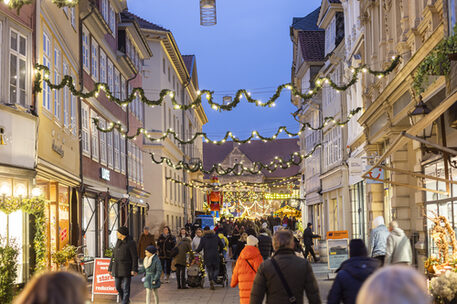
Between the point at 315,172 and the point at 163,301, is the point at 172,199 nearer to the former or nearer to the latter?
the point at 315,172

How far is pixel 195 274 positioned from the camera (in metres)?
21.9

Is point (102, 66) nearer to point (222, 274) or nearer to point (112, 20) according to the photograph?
point (112, 20)

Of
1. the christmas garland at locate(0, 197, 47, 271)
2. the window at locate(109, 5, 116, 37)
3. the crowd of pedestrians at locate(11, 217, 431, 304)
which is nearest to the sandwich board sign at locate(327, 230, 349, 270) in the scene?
the crowd of pedestrians at locate(11, 217, 431, 304)

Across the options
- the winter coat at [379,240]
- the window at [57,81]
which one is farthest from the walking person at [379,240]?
the window at [57,81]

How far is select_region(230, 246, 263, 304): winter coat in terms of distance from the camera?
37.1 ft

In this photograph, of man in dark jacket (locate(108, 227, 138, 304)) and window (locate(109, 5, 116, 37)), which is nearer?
man in dark jacket (locate(108, 227, 138, 304))

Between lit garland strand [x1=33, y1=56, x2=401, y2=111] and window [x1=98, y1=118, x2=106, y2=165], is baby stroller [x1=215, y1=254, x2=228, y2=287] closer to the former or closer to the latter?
lit garland strand [x1=33, y1=56, x2=401, y2=111]

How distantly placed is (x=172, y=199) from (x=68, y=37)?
30.1m

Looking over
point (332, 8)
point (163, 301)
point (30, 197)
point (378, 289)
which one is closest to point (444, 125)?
point (163, 301)

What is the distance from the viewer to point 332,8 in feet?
120

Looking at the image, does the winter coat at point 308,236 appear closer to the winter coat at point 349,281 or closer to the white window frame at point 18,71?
the white window frame at point 18,71

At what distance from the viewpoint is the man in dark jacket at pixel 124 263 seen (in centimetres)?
1574

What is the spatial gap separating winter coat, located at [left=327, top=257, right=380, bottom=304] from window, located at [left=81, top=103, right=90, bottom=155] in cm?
1843

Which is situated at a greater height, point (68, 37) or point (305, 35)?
point (305, 35)
